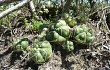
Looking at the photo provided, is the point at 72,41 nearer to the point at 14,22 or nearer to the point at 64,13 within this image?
the point at 64,13

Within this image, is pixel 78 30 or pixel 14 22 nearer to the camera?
pixel 78 30

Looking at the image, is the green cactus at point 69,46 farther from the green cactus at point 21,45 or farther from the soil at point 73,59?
the green cactus at point 21,45

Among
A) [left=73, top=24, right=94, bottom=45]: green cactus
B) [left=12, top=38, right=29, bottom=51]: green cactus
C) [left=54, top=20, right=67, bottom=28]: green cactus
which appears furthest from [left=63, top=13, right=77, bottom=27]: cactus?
[left=12, top=38, right=29, bottom=51]: green cactus

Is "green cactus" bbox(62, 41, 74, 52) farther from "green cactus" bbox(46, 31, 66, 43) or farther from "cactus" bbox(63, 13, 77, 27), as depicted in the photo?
"cactus" bbox(63, 13, 77, 27)

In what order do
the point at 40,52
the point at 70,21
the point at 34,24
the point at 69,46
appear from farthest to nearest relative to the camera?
the point at 34,24 → the point at 70,21 → the point at 69,46 → the point at 40,52

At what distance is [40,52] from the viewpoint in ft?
10.0

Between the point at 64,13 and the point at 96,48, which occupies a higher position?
the point at 64,13

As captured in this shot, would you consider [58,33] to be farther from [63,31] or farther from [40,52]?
[40,52]

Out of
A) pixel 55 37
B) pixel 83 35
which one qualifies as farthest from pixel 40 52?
pixel 83 35

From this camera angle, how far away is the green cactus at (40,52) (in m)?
3.04

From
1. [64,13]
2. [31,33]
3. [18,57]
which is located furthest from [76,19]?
[18,57]

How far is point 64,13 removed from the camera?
3.52 meters

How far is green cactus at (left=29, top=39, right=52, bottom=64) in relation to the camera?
9.97ft

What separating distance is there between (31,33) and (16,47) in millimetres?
446
